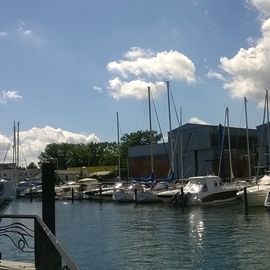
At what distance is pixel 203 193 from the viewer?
186ft

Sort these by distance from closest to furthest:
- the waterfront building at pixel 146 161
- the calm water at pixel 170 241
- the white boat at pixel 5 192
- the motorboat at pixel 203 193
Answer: the calm water at pixel 170 241
the white boat at pixel 5 192
the motorboat at pixel 203 193
the waterfront building at pixel 146 161

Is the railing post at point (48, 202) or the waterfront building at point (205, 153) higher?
the waterfront building at point (205, 153)

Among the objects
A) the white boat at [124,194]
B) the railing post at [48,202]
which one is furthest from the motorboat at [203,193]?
the railing post at [48,202]

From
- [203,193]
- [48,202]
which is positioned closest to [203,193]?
[203,193]

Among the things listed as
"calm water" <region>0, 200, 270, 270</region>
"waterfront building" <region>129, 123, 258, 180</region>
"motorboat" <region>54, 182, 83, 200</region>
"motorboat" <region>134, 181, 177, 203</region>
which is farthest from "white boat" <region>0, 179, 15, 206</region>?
"waterfront building" <region>129, 123, 258, 180</region>

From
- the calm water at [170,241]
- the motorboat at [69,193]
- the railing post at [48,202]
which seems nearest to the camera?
the railing post at [48,202]

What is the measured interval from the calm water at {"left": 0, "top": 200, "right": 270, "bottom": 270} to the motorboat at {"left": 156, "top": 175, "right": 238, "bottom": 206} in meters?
9.64

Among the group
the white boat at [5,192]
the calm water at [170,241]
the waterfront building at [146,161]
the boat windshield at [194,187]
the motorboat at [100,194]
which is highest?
the waterfront building at [146,161]

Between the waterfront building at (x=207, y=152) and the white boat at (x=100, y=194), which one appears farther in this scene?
the waterfront building at (x=207, y=152)

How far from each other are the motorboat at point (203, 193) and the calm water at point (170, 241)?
964 centimetres

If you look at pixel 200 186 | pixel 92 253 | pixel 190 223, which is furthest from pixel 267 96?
pixel 92 253

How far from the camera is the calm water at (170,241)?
872 inches

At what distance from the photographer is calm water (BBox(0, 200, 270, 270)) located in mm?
22156

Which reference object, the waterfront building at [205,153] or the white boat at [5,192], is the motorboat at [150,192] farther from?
the white boat at [5,192]
